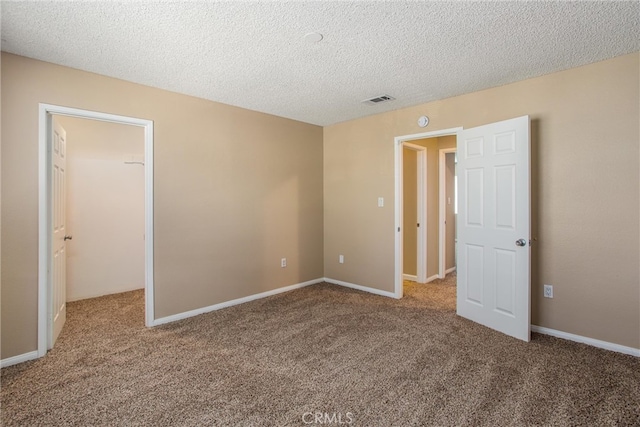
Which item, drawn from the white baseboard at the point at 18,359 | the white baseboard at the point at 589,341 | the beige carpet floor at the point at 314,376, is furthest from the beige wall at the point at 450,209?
the white baseboard at the point at 18,359

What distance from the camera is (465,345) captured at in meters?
2.76

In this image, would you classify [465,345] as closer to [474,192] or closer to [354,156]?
[474,192]

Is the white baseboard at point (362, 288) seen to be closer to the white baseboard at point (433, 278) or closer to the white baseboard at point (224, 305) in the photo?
the white baseboard at point (224, 305)

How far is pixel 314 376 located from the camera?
7.51ft

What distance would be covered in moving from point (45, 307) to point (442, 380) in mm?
3081

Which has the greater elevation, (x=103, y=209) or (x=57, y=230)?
(x=103, y=209)

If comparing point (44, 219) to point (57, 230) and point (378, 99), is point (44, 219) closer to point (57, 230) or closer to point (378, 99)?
point (57, 230)

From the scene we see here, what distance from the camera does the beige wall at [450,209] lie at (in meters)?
5.43

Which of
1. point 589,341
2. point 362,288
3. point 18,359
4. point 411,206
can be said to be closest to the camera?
point 18,359

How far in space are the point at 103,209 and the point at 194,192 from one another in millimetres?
1743

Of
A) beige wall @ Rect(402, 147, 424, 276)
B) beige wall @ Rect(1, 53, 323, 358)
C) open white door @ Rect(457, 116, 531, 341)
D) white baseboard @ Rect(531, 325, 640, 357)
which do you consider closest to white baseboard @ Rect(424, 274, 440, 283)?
beige wall @ Rect(402, 147, 424, 276)

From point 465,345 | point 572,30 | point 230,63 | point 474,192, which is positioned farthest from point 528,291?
point 230,63

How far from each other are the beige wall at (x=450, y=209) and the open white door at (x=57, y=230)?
5.01 meters

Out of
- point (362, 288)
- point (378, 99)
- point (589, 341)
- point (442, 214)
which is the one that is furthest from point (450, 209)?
point (589, 341)
